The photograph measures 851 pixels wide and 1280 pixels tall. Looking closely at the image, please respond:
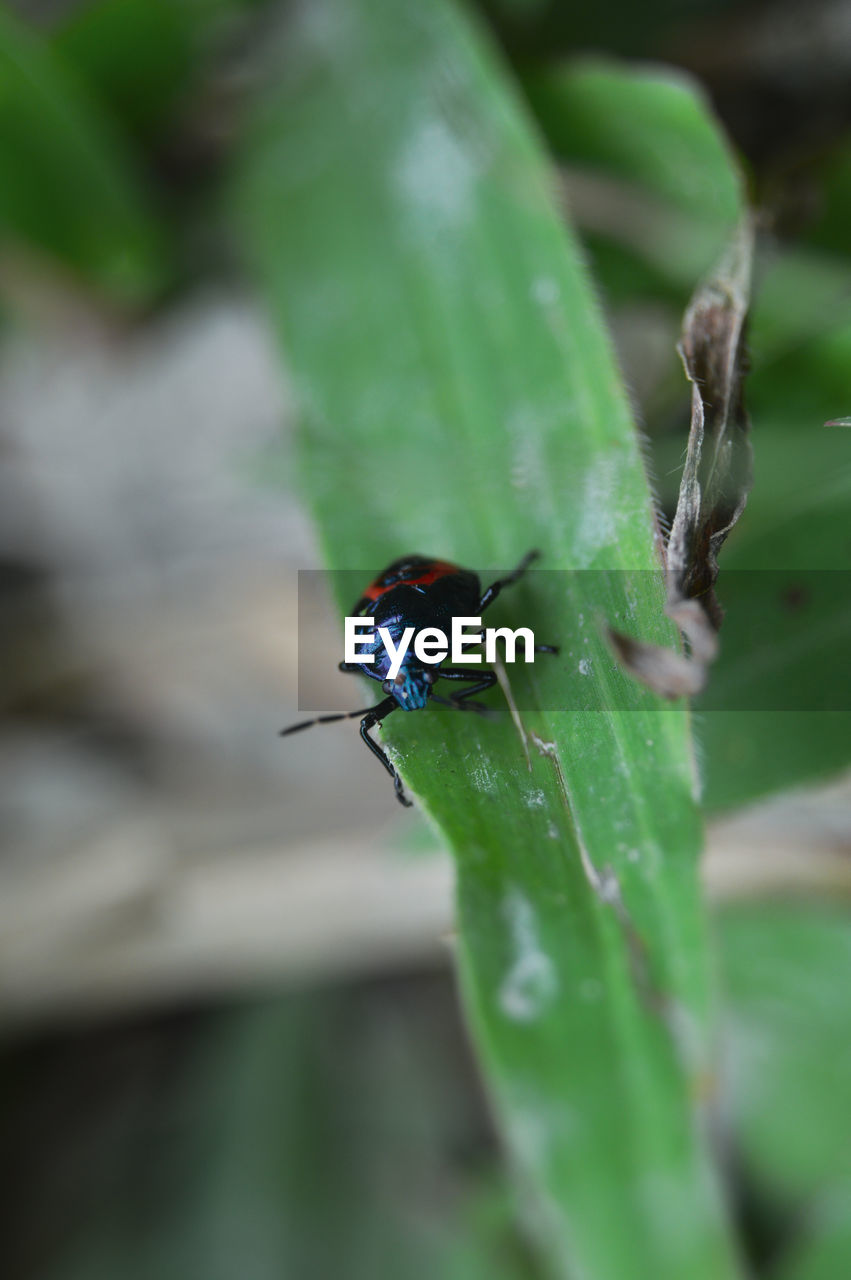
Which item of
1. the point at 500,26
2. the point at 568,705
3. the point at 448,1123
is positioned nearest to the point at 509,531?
the point at 568,705

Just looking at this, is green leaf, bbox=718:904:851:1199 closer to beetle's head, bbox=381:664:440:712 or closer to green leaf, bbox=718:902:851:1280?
green leaf, bbox=718:902:851:1280

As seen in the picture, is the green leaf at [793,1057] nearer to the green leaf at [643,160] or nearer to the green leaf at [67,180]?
the green leaf at [643,160]

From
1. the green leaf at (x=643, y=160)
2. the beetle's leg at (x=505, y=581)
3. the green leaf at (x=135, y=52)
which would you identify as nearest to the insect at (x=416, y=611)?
the beetle's leg at (x=505, y=581)

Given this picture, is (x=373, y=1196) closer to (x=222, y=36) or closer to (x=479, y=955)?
(x=479, y=955)

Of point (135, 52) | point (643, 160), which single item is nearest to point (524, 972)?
point (643, 160)

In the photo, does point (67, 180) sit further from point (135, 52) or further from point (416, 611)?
point (416, 611)
